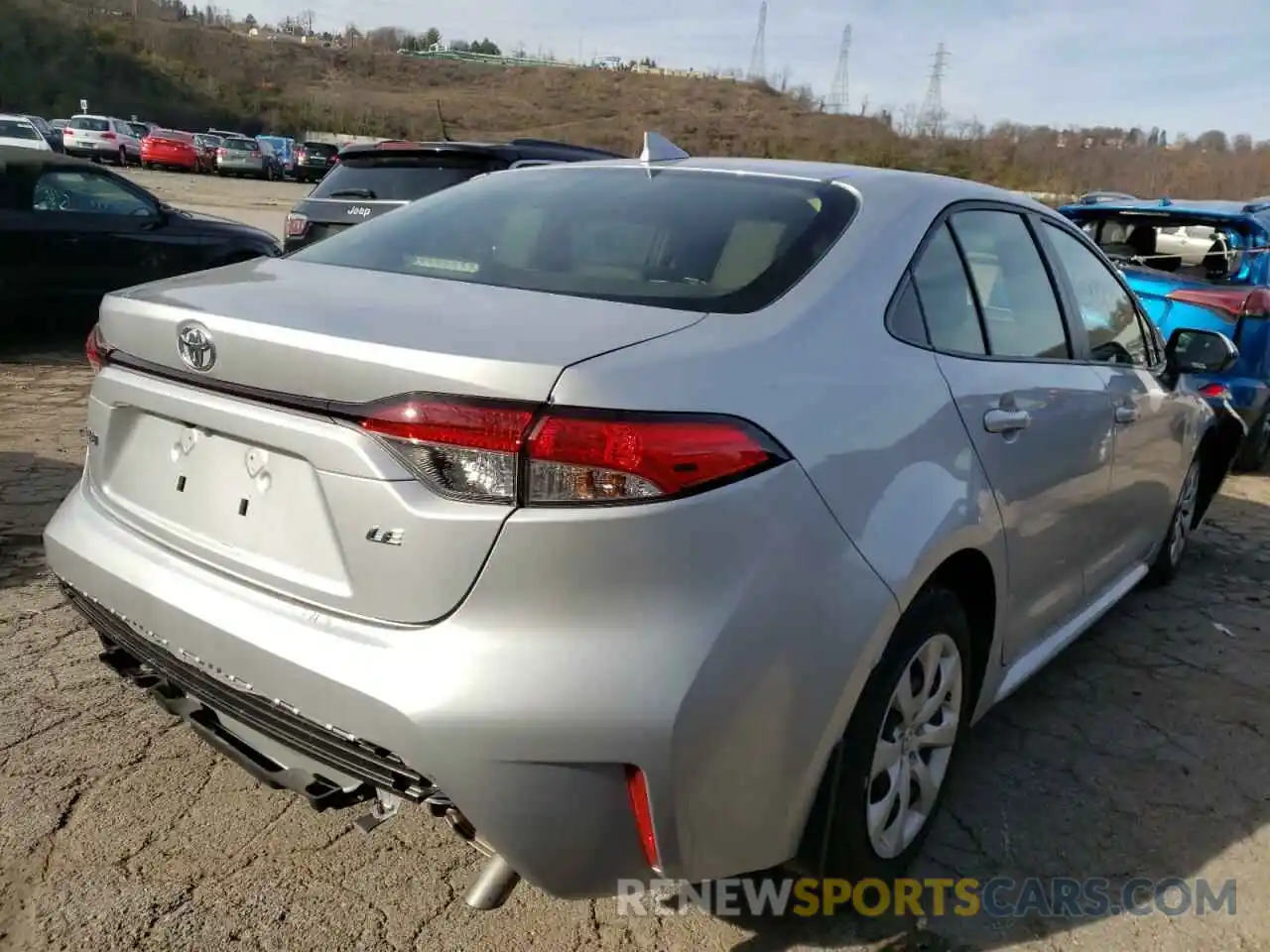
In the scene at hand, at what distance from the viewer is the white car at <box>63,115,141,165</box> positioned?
3572cm

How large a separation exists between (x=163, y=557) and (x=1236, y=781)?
2.93m

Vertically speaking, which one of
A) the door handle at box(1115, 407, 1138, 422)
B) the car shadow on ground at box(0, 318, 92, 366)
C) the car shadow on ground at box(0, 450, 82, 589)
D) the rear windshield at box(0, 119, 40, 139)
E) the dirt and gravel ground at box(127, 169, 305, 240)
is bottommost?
the dirt and gravel ground at box(127, 169, 305, 240)

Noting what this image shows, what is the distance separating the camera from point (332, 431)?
6.00ft

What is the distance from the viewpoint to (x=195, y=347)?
2.05m

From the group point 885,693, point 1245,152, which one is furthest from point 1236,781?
point 1245,152

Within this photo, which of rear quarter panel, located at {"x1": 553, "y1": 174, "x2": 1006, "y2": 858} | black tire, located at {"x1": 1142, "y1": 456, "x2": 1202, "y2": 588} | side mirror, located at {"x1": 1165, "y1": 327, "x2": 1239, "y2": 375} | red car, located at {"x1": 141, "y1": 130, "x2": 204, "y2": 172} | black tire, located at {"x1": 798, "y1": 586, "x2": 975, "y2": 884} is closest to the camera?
rear quarter panel, located at {"x1": 553, "y1": 174, "x2": 1006, "y2": 858}

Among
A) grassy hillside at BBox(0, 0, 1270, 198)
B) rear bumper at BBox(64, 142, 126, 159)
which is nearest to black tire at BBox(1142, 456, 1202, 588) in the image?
grassy hillside at BBox(0, 0, 1270, 198)

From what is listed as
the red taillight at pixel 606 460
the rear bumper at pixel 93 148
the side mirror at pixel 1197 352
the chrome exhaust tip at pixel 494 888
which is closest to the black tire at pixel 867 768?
the chrome exhaust tip at pixel 494 888

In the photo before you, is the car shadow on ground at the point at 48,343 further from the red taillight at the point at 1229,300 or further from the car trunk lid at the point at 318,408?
the red taillight at the point at 1229,300

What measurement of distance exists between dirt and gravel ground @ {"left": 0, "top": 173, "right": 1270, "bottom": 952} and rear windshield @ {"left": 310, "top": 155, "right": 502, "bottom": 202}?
3.92m

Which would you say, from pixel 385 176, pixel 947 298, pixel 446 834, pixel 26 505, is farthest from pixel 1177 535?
pixel 385 176

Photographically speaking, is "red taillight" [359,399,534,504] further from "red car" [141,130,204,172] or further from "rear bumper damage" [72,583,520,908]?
"red car" [141,130,204,172]

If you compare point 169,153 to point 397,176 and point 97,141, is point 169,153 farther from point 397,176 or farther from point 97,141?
point 397,176

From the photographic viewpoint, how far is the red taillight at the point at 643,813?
172 cm
